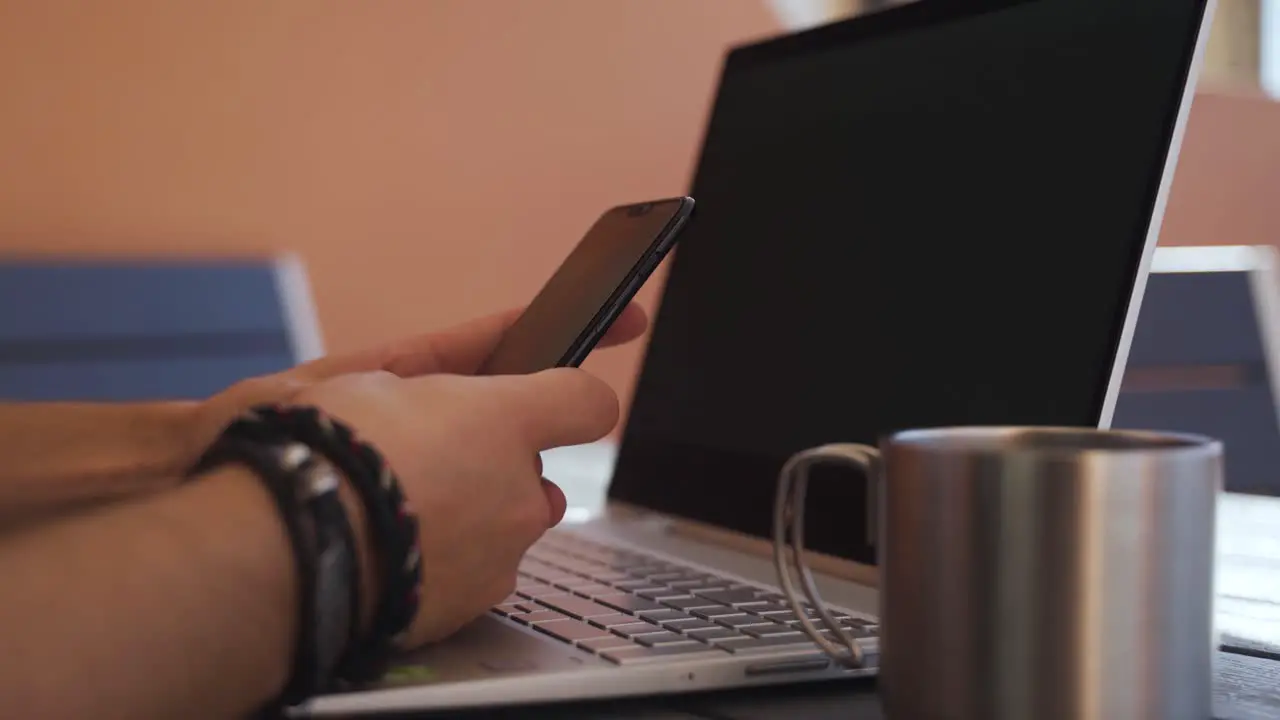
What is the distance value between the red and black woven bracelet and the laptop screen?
0.34 metres

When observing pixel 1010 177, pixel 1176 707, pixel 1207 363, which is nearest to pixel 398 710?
pixel 1176 707

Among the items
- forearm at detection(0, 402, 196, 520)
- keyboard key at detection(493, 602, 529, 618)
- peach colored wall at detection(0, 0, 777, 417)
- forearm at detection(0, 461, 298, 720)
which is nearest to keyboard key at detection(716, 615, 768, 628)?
keyboard key at detection(493, 602, 529, 618)

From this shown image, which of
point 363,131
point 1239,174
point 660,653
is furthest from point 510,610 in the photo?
point 1239,174

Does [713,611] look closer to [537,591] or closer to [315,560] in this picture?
[537,591]

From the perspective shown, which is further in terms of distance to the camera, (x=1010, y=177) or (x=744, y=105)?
(x=744, y=105)

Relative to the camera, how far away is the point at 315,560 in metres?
0.43

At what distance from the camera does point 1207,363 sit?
167 cm

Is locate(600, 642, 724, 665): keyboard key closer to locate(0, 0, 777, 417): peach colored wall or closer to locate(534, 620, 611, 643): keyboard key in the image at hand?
locate(534, 620, 611, 643): keyboard key

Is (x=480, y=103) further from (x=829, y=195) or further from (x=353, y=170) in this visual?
(x=829, y=195)

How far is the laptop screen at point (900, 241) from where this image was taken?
25.3 inches

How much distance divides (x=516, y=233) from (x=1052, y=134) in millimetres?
1637

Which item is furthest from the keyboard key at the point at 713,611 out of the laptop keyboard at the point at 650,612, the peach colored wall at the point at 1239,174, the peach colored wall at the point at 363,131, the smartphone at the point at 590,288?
the peach colored wall at the point at 1239,174

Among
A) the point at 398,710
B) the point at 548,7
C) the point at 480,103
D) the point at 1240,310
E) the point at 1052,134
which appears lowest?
the point at 398,710

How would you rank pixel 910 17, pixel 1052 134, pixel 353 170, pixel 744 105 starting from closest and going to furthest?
pixel 1052 134
pixel 910 17
pixel 744 105
pixel 353 170
